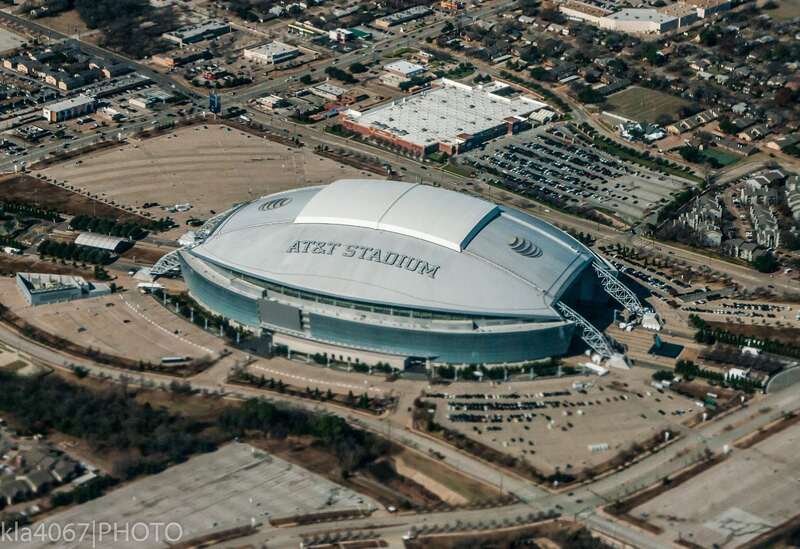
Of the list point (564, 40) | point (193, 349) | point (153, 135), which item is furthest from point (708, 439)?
point (564, 40)

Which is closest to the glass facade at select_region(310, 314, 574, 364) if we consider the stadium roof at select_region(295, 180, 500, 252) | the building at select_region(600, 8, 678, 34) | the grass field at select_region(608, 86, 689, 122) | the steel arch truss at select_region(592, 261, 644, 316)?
the stadium roof at select_region(295, 180, 500, 252)

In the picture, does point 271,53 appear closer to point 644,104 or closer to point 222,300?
point 644,104

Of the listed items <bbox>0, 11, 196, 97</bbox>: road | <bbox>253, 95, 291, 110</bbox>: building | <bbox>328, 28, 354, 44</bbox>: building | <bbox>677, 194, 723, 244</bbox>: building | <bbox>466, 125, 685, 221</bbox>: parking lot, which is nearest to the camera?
<bbox>677, 194, 723, 244</bbox>: building

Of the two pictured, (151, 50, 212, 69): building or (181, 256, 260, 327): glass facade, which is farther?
(151, 50, 212, 69): building

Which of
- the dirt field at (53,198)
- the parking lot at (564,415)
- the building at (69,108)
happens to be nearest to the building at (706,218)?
the parking lot at (564,415)

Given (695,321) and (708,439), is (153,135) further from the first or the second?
(708,439)

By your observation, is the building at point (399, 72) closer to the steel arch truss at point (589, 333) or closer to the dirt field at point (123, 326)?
the dirt field at point (123, 326)

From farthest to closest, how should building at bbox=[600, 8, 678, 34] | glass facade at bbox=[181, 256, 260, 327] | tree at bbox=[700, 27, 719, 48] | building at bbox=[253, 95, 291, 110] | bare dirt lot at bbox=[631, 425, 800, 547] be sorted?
building at bbox=[600, 8, 678, 34] < tree at bbox=[700, 27, 719, 48] < building at bbox=[253, 95, 291, 110] < glass facade at bbox=[181, 256, 260, 327] < bare dirt lot at bbox=[631, 425, 800, 547]

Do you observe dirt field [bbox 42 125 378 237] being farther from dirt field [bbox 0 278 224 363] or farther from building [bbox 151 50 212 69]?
building [bbox 151 50 212 69]

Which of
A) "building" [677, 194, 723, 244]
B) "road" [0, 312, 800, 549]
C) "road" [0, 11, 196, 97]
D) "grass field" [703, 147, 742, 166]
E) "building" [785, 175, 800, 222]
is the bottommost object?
"road" [0, 312, 800, 549]
